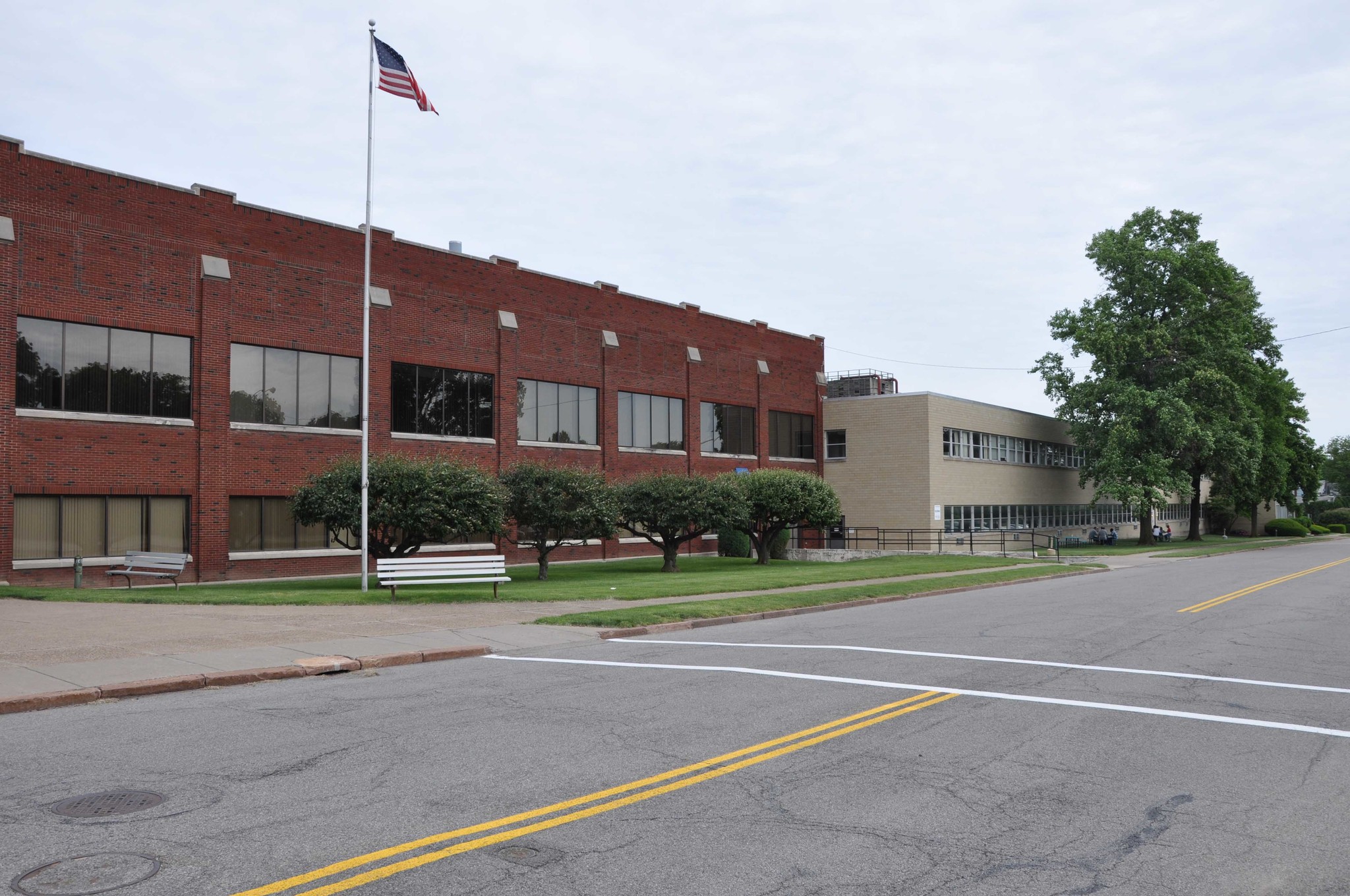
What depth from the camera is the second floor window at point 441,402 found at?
33.5 meters

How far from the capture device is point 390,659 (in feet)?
41.9

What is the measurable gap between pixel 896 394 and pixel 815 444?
190 inches

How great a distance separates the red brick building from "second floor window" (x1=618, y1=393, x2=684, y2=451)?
3.77ft

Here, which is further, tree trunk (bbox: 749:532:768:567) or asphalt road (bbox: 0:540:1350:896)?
tree trunk (bbox: 749:532:768:567)

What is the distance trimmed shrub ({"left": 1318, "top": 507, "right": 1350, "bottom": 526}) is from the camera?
4095 inches

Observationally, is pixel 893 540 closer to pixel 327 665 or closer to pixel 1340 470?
pixel 327 665

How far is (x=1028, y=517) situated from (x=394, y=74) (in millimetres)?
47209

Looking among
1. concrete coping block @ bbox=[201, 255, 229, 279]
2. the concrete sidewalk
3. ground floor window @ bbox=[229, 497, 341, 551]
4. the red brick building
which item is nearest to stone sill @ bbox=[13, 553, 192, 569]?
the red brick building

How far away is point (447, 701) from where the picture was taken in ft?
32.9

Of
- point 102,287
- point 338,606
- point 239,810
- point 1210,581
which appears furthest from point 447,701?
point 1210,581

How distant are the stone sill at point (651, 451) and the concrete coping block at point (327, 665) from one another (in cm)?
2905

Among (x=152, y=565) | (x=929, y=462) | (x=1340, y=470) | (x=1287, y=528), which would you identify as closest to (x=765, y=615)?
(x=152, y=565)

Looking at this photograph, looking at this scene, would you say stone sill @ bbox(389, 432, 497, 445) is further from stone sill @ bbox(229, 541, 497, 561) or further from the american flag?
the american flag

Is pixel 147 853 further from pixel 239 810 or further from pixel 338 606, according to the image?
pixel 338 606
